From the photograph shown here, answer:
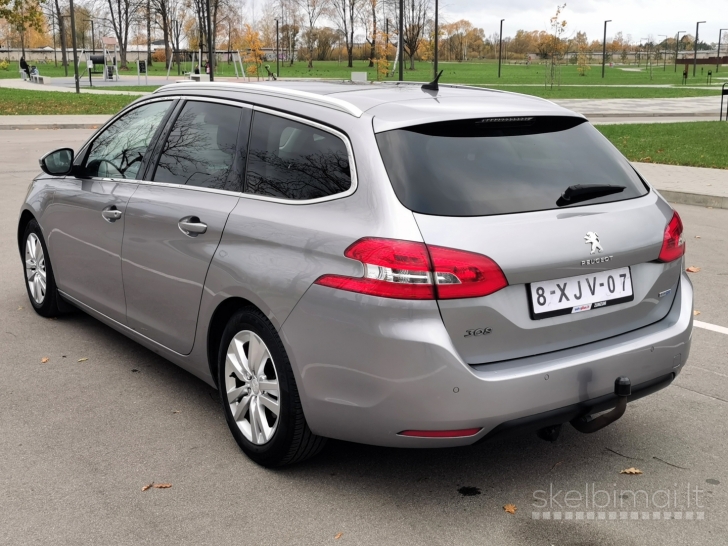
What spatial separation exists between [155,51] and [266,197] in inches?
4413

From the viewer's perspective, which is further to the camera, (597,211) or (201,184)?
(201,184)

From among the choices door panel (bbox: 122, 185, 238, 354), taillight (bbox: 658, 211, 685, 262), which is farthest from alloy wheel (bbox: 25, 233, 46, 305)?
taillight (bbox: 658, 211, 685, 262)

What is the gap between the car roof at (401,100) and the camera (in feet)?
11.8

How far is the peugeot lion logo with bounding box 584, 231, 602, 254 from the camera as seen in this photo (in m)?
3.43

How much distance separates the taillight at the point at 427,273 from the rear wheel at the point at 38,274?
3.53 m

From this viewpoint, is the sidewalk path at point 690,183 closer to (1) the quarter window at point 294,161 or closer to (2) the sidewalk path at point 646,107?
(1) the quarter window at point 294,161

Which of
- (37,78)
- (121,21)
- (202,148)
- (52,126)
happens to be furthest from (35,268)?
(121,21)

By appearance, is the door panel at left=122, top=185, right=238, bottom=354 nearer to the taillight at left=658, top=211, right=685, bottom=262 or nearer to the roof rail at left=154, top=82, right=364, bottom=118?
the roof rail at left=154, top=82, right=364, bottom=118

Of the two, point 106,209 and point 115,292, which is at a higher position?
point 106,209

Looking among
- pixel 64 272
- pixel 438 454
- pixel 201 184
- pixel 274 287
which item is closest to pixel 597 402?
pixel 438 454

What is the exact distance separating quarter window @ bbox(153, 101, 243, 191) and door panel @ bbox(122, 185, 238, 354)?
0.24 ft

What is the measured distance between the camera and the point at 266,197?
151 inches

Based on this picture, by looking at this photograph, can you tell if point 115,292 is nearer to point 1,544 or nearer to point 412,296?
point 1,544

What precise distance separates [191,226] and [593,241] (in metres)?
1.87
